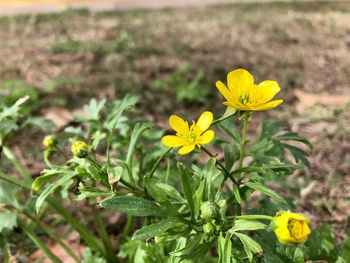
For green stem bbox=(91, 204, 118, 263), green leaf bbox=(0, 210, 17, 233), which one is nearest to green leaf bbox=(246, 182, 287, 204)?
green stem bbox=(91, 204, 118, 263)

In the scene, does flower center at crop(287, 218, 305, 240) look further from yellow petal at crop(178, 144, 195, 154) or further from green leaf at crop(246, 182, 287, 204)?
yellow petal at crop(178, 144, 195, 154)

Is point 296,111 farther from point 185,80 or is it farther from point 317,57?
point 317,57

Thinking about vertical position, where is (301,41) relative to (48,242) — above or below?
above

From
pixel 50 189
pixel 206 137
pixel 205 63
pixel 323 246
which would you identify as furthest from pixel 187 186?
pixel 205 63

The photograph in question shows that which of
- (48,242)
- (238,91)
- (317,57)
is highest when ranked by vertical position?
(238,91)

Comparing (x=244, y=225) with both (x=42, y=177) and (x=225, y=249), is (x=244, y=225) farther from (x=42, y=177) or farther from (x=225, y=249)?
(x=42, y=177)

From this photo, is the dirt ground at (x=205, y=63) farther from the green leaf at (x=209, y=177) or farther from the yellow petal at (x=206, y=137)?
the yellow petal at (x=206, y=137)

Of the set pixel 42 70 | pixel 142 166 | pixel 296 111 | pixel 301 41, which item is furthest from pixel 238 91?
pixel 301 41
